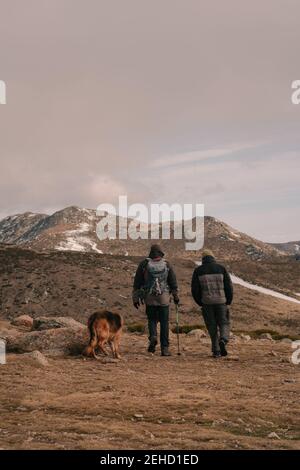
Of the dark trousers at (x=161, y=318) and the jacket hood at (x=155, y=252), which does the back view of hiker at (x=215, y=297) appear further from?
the jacket hood at (x=155, y=252)

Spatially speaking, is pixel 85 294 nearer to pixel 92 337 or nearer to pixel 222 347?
pixel 222 347

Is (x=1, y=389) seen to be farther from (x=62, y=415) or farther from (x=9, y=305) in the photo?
(x=9, y=305)

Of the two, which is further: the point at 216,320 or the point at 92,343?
the point at 216,320

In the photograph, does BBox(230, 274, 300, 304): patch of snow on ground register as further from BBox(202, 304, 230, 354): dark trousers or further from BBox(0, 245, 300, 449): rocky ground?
BBox(202, 304, 230, 354): dark trousers

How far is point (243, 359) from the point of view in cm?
1616

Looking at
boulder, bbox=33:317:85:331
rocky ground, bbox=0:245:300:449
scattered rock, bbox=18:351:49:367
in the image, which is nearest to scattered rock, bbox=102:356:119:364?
rocky ground, bbox=0:245:300:449

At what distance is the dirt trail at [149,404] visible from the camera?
289 inches

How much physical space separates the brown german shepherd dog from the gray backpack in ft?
4.52

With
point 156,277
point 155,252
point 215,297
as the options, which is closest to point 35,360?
point 156,277

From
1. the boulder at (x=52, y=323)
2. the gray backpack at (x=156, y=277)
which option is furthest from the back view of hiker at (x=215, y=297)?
the boulder at (x=52, y=323)

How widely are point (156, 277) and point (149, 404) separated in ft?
23.0

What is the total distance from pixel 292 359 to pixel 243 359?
138 cm

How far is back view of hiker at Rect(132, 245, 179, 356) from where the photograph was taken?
53.6 ft

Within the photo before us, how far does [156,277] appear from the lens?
16406mm
